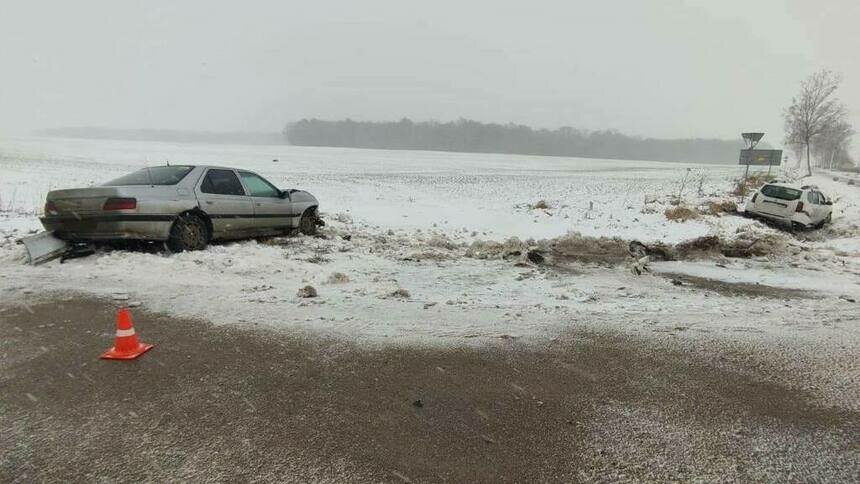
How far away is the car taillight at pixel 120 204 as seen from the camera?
6.70m

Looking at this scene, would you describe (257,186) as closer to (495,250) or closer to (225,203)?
(225,203)

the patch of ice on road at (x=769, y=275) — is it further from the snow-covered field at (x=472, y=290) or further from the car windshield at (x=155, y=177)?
the car windshield at (x=155, y=177)

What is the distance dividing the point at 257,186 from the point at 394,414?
724 cm

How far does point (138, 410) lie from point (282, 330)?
62.7 inches

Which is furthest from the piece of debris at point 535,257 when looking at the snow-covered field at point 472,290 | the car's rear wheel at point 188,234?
the car's rear wheel at point 188,234

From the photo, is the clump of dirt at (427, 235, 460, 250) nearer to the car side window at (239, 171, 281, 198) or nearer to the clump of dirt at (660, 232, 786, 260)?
the car side window at (239, 171, 281, 198)

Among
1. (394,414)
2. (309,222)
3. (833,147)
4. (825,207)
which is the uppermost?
(833,147)

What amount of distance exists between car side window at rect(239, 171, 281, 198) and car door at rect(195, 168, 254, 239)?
23 cm

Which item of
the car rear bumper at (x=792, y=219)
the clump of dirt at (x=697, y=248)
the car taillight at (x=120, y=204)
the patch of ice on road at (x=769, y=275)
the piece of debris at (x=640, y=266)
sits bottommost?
the patch of ice on road at (x=769, y=275)

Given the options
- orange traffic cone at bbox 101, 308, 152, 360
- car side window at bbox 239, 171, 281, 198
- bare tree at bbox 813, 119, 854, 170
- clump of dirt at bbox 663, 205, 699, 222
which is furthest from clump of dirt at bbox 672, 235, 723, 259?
bare tree at bbox 813, 119, 854, 170

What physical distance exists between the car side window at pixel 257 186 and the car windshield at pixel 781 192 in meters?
15.3

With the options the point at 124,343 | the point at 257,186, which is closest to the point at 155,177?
the point at 257,186

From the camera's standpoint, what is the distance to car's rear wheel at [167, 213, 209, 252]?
24.0ft

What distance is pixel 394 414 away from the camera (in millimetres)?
3113
